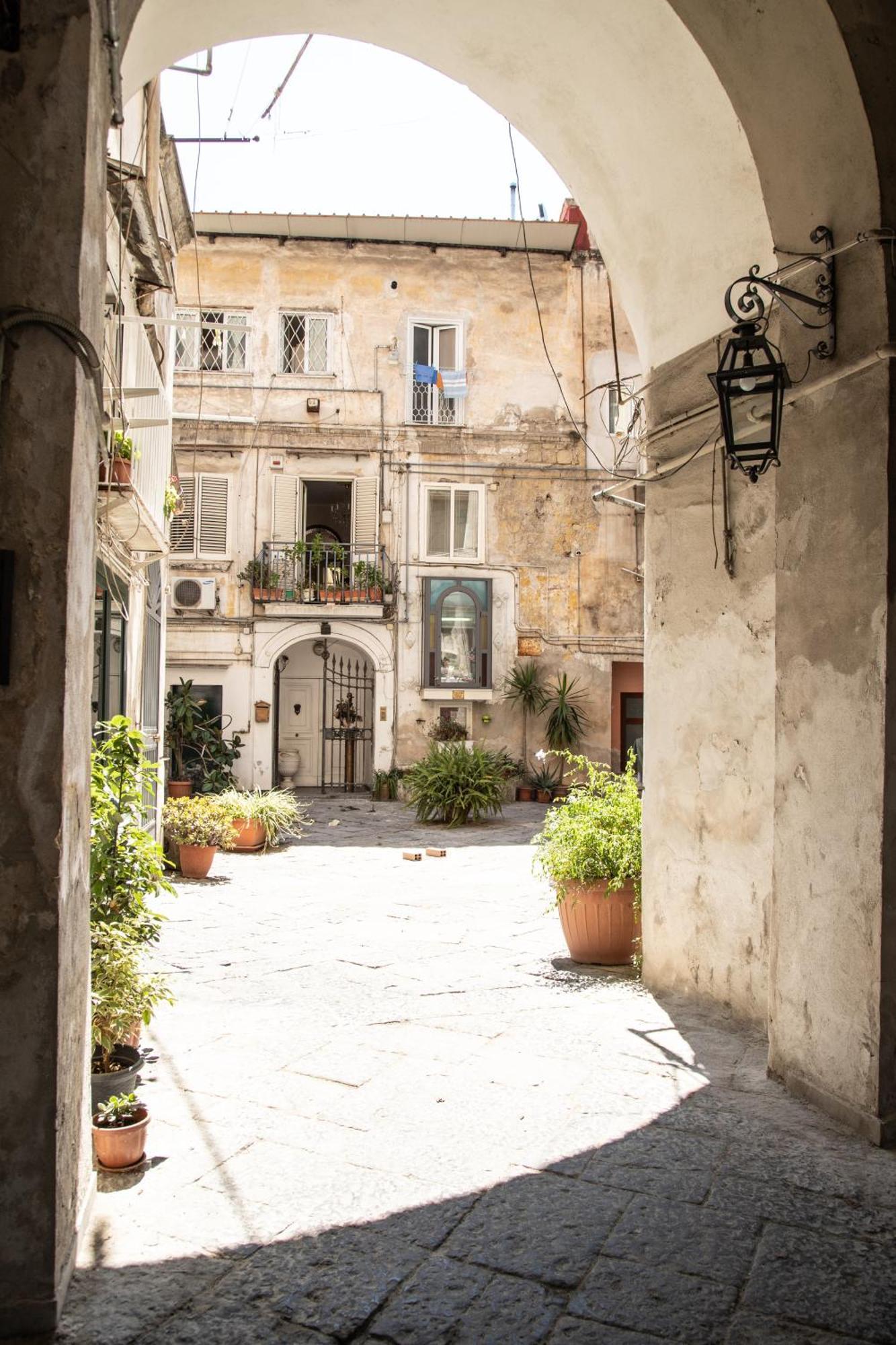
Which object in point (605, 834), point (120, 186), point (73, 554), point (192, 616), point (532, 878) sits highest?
point (120, 186)

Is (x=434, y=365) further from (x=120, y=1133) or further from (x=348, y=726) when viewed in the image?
(x=120, y=1133)

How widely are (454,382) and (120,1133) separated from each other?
1690 centimetres

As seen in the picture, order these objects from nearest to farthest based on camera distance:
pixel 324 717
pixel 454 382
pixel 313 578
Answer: pixel 313 578
pixel 454 382
pixel 324 717

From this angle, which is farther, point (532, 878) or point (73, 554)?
point (532, 878)

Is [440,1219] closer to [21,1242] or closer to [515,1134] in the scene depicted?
[515,1134]

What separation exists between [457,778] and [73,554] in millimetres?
11510

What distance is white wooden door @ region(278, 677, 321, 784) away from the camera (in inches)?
764

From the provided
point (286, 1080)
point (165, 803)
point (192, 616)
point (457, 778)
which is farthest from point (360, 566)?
point (286, 1080)

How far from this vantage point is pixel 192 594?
58.6 feet

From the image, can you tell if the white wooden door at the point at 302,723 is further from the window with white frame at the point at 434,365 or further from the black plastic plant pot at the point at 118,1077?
the black plastic plant pot at the point at 118,1077

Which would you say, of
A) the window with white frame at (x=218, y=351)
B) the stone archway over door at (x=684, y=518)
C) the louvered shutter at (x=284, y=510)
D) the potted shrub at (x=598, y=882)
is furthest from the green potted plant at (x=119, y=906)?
the window with white frame at (x=218, y=351)

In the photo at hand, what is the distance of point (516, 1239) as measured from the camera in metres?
2.79

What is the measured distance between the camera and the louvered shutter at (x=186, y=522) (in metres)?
18.0

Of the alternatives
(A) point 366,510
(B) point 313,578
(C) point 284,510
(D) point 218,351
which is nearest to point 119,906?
(B) point 313,578
